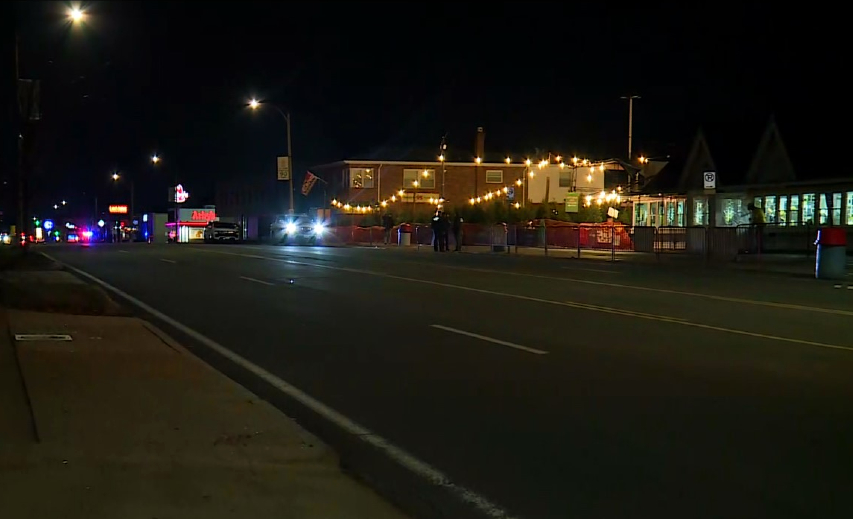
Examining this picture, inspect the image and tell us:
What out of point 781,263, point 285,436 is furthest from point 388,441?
point 781,263

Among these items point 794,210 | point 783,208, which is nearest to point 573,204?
point 783,208

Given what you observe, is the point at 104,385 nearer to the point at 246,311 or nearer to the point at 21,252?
the point at 246,311

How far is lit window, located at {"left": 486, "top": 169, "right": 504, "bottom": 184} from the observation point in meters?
69.1

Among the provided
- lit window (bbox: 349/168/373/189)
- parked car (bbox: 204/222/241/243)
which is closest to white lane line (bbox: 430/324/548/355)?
lit window (bbox: 349/168/373/189)

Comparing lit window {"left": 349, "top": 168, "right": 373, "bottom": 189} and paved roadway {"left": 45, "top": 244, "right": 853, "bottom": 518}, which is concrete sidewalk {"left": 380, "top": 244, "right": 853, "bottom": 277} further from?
lit window {"left": 349, "top": 168, "right": 373, "bottom": 189}

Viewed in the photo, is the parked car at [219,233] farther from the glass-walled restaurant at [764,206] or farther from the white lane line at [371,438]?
the white lane line at [371,438]

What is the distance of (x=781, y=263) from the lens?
30.1 m

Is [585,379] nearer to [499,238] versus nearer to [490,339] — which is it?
[490,339]

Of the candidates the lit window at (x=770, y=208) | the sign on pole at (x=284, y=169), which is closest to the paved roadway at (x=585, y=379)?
the lit window at (x=770, y=208)

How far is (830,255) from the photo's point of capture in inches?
962

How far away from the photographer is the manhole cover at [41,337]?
12.5 metres

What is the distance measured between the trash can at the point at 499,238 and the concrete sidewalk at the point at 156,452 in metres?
31.5

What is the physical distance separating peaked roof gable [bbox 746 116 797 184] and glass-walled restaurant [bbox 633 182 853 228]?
0.53m

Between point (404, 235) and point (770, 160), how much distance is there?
63.5 feet
